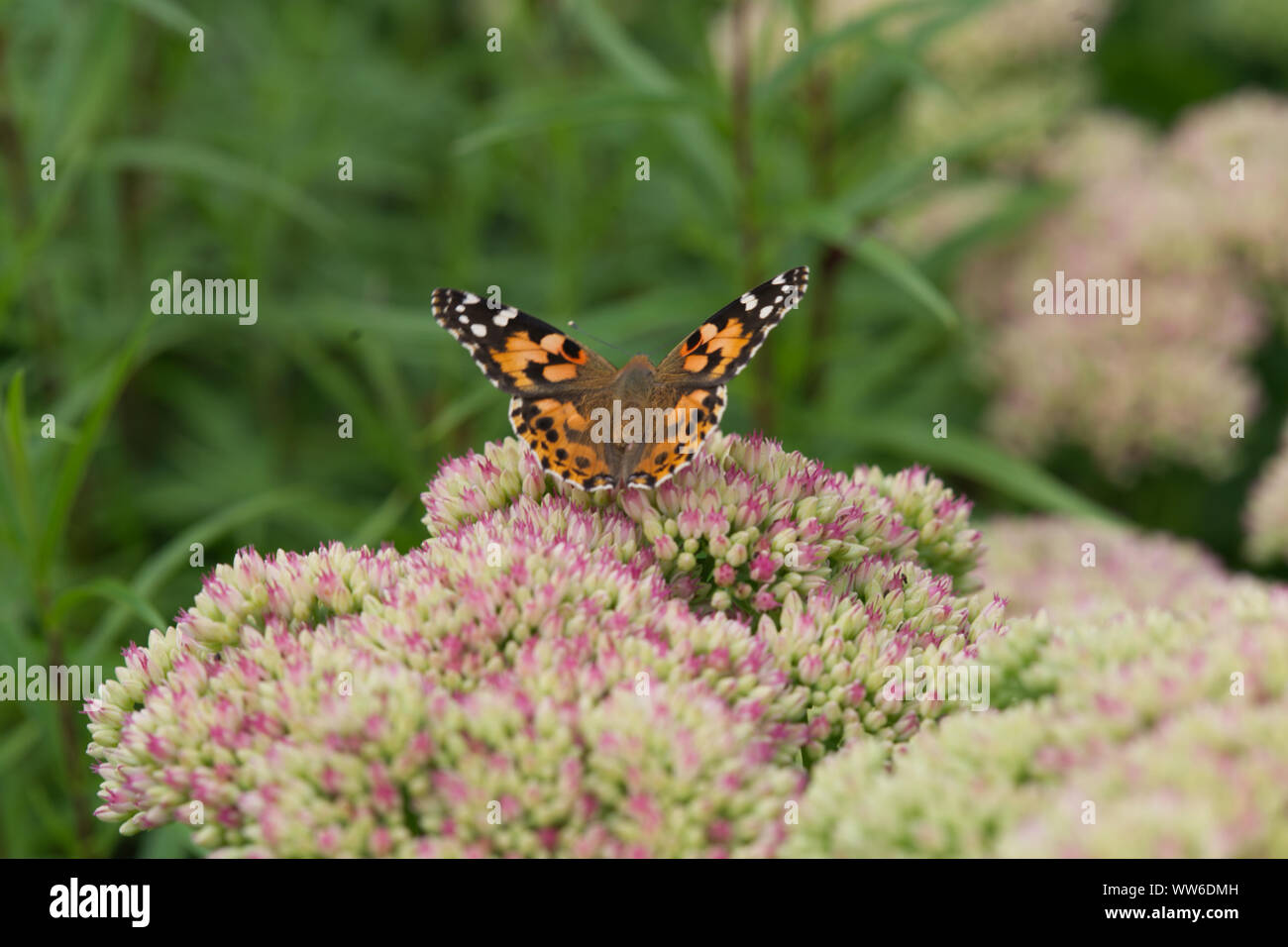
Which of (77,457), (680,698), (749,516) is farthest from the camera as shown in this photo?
(77,457)

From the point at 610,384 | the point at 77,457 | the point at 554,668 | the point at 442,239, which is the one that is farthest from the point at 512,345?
the point at 442,239

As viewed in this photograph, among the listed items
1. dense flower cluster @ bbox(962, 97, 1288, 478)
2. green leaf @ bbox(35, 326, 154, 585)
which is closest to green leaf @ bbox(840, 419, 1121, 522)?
dense flower cluster @ bbox(962, 97, 1288, 478)

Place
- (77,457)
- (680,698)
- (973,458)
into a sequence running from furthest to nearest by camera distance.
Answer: (973,458) → (77,457) → (680,698)

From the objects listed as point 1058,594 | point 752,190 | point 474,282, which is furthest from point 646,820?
point 474,282

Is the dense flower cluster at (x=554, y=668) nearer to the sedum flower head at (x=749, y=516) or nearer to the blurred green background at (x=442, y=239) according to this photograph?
the sedum flower head at (x=749, y=516)

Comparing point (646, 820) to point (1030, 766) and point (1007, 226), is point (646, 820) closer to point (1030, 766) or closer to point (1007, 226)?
point (1030, 766)

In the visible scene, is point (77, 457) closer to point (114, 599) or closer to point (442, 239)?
point (114, 599)
